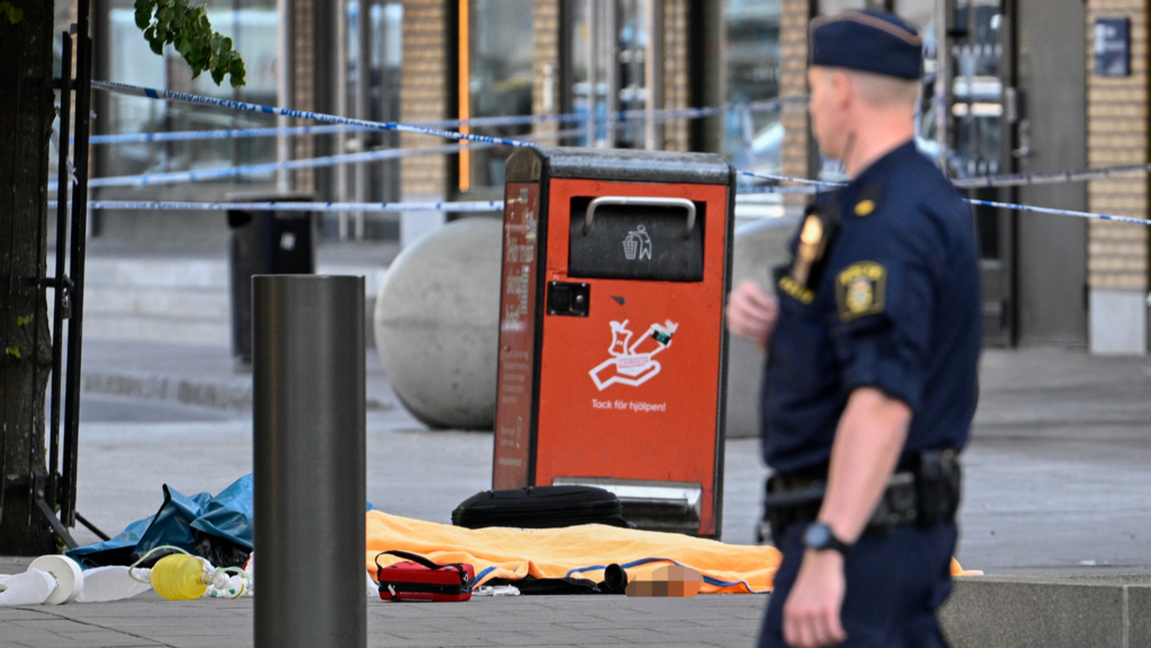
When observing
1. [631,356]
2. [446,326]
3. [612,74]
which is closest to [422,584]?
[631,356]

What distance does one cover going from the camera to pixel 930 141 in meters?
16.5

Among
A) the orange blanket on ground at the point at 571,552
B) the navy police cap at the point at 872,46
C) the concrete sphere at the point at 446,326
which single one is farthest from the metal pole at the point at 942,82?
the navy police cap at the point at 872,46

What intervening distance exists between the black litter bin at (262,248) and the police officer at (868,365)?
466 inches

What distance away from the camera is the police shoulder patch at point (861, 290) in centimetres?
277

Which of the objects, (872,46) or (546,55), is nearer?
(872,46)

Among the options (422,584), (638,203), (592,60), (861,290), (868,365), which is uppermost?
(592,60)

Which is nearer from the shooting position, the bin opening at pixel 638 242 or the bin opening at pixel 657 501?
the bin opening at pixel 657 501

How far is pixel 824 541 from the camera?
2.76 metres

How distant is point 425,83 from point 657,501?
13.9 m

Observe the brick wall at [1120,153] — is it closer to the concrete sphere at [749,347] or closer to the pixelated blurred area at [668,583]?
the concrete sphere at [749,347]

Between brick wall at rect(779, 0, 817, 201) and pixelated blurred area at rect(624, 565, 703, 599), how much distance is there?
11896mm

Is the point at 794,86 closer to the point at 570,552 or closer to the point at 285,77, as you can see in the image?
the point at 285,77

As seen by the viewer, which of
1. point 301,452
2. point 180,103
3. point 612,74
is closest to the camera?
point 301,452

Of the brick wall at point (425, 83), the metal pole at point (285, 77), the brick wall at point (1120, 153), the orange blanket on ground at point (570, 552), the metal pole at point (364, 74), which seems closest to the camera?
the orange blanket on ground at point (570, 552)
